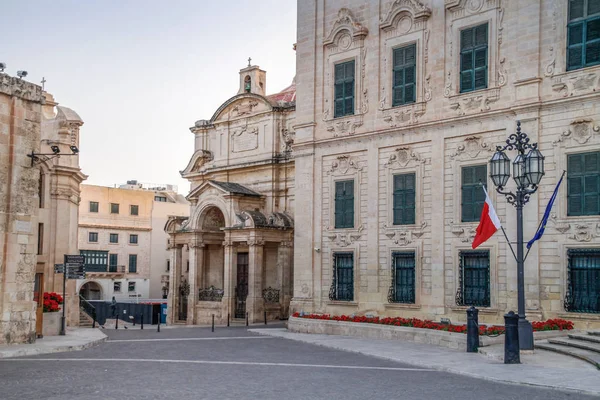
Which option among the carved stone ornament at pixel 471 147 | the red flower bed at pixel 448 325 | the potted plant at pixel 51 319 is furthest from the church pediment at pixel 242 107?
the potted plant at pixel 51 319

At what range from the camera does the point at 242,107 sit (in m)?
42.0

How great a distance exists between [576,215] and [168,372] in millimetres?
13554

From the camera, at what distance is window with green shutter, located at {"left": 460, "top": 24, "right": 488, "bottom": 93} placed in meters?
26.2

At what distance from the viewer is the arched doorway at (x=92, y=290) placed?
66812 millimetres

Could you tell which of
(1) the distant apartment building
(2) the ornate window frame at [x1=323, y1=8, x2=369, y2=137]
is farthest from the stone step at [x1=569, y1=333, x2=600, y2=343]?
(1) the distant apartment building

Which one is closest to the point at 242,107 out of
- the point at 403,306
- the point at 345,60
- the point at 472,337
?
the point at 345,60

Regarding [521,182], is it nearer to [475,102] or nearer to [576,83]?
[576,83]

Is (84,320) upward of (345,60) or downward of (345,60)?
downward

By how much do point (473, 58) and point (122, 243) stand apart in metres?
48.3

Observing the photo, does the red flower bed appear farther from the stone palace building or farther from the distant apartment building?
the distant apartment building

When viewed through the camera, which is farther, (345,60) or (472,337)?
(345,60)

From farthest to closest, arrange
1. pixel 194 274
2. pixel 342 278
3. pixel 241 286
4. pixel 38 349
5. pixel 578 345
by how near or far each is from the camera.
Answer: pixel 194 274, pixel 241 286, pixel 342 278, pixel 38 349, pixel 578 345

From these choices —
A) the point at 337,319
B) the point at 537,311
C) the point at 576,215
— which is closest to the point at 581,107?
the point at 576,215

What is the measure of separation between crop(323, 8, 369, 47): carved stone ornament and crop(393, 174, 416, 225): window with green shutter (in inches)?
237
